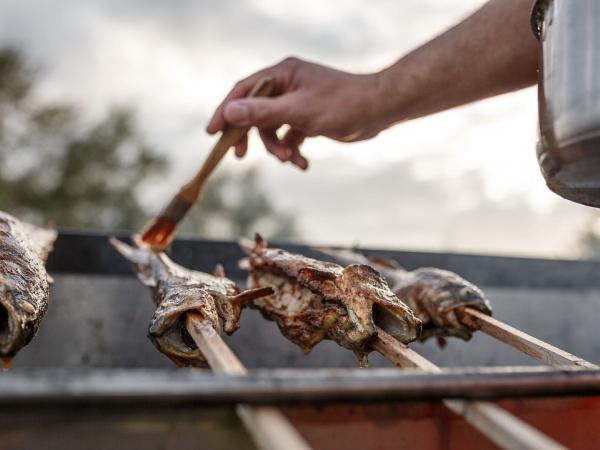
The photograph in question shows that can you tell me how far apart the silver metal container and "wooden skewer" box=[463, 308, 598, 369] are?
46 centimetres

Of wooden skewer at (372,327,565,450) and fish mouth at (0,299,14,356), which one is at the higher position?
wooden skewer at (372,327,565,450)

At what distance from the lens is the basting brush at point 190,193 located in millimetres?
3246

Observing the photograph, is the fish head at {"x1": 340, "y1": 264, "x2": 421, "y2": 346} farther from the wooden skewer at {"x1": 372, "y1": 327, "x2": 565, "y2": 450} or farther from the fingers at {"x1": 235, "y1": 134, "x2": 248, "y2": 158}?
the fingers at {"x1": 235, "y1": 134, "x2": 248, "y2": 158}

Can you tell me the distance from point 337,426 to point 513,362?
307 centimetres

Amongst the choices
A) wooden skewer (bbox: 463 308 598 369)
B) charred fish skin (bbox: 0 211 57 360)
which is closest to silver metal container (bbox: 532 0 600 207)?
wooden skewer (bbox: 463 308 598 369)

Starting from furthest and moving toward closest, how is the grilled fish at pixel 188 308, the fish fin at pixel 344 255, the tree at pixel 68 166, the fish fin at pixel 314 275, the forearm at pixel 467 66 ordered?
1. the tree at pixel 68 166
2. the fish fin at pixel 344 255
3. the forearm at pixel 467 66
4. the fish fin at pixel 314 275
5. the grilled fish at pixel 188 308

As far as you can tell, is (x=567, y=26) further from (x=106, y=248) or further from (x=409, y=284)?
(x=106, y=248)

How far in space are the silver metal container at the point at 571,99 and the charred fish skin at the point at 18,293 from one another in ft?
5.16

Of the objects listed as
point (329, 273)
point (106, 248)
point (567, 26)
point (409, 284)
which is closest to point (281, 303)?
point (329, 273)

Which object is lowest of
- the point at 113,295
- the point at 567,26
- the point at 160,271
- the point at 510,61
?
the point at 113,295

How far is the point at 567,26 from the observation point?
1471 millimetres

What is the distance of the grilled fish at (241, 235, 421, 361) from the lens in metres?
2.01

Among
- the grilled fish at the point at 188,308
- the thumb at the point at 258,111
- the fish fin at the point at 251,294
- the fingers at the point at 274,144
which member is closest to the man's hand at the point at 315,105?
the thumb at the point at 258,111

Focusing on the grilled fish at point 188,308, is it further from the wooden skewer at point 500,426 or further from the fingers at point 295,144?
the fingers at point 295,144
